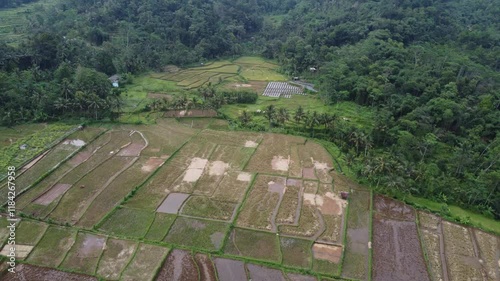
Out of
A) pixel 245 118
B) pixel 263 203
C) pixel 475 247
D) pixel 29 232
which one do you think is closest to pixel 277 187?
pixel 263 203

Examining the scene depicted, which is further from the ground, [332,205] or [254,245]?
[332,205]

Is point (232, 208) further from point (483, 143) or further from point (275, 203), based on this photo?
point (483, 143)

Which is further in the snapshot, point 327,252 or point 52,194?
point 52,194

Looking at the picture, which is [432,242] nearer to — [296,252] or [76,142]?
[296,252]

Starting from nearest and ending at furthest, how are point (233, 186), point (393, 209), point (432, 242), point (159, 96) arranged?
point (432, 242)
point (393, 209)
point (233, 186)
point (159, 96)

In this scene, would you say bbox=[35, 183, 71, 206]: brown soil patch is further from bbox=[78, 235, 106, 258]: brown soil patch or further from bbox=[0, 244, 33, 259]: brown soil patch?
bbox=[78, 235, 106, 258]: brown soil patch

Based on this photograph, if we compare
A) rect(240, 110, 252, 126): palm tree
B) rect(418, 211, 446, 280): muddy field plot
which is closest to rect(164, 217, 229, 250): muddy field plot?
rect(418, 211, 446, 280): muddy field plot

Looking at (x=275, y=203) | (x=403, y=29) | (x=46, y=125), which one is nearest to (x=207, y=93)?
(x=46, y=125)

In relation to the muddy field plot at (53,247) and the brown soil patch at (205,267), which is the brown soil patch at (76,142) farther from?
the brown soil patch at (205,267)
